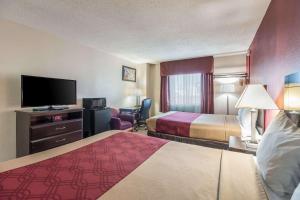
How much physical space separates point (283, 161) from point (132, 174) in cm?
92

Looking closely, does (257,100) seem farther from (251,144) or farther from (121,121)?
(121,121)

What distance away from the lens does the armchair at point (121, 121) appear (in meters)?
3.90

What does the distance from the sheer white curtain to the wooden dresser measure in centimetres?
341

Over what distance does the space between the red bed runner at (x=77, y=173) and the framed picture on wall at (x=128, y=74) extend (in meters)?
3.79

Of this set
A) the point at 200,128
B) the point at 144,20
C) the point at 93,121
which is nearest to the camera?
the point at 144,20

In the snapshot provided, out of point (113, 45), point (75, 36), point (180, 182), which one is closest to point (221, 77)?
point (113, 45)

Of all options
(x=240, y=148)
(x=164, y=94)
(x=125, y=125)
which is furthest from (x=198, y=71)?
(x=240, y=148)

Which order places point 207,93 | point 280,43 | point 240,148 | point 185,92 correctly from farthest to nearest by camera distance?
point 185,92 < point 207,93 < point 240,148 < point 280,43

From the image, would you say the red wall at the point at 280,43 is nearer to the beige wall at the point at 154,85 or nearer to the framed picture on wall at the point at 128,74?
the framed picture on wall at the point at 128,74

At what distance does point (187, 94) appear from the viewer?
536cm

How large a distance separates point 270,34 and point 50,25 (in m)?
3.35

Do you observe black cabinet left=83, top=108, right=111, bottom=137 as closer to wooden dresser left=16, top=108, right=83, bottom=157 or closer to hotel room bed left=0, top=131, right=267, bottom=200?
wooden dresser left=16, top=108, right=83, bottom=157

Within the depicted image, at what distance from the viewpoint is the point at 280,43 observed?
5.48 feet

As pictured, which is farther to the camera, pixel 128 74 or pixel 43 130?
pixel 128 74
